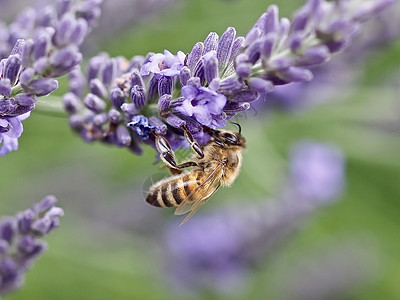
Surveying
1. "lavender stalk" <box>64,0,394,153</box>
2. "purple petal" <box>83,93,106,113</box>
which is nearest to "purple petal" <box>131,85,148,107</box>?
"lavender stalk" <box>64,0,394,153</box>

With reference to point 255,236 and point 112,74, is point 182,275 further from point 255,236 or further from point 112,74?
point 112,74

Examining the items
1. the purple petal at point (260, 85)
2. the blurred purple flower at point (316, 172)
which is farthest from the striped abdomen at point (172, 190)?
the blurred purple flower at point (316, 172)

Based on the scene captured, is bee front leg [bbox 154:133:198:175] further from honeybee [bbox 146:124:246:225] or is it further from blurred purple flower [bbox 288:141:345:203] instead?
blurred purple flower [bbox 288:141:345:203]

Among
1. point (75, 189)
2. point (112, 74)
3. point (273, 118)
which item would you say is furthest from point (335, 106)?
point (112, 74)

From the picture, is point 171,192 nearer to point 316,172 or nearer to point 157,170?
point 157,170

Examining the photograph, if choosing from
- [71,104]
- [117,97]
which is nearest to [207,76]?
[117,97]
